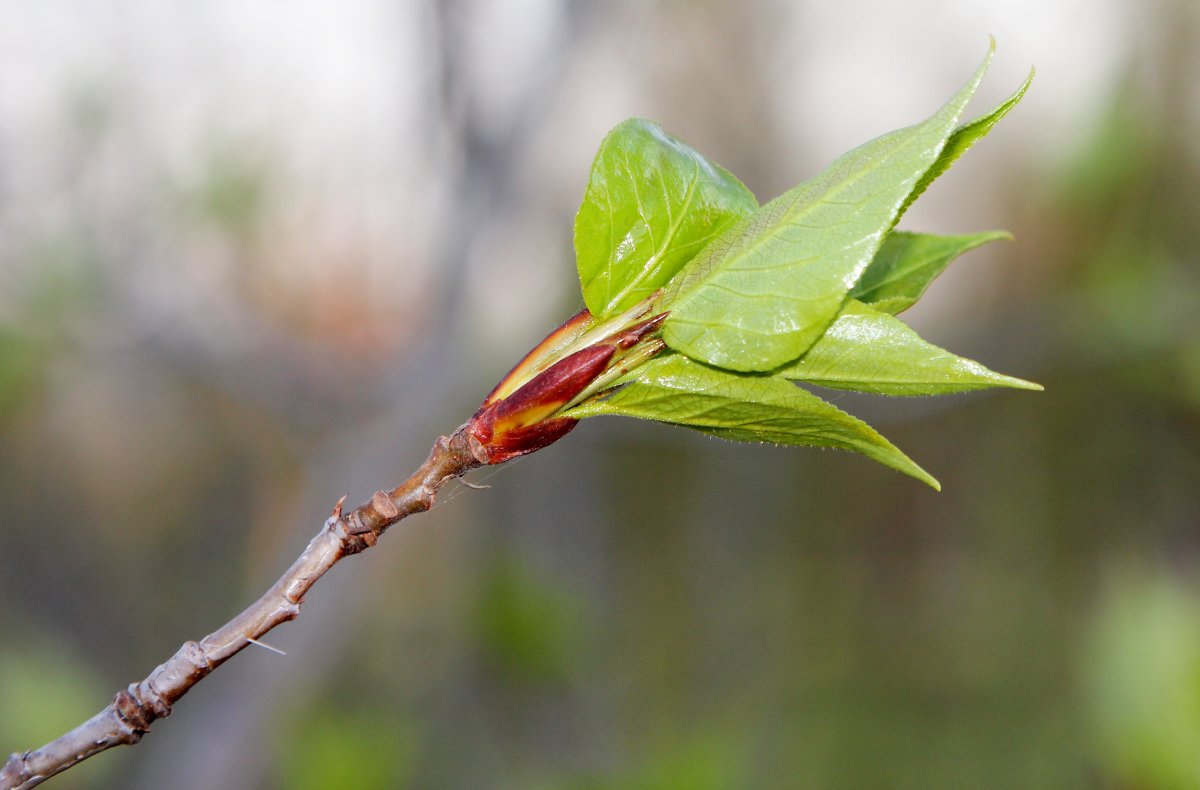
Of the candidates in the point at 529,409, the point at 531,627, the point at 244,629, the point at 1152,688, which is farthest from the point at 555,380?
the point at 531,627

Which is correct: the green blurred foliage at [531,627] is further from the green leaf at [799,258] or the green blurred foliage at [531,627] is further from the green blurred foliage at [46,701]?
the green leaf at [799,258]

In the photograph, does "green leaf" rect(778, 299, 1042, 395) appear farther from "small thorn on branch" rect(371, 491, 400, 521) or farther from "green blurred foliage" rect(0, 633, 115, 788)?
"green blurred foliage" rect(0, 633, 115, 788)

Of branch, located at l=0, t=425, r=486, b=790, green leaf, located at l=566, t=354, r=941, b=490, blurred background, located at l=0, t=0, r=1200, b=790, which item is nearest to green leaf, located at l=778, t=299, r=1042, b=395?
green leaf, located at l=566, t=354, r=941, b=490

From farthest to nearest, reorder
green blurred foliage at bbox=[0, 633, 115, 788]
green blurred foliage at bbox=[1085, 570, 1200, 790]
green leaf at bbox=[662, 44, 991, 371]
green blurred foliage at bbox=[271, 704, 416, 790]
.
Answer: green blurred foliage at bbox=[271, 704, 416, 790], green blurred foliage at bbox=[0, 633, 115, 788], green blurred foliage at bbox=[1085, 570, 1200, 790], green leaf at bbox=[662, 44, 991, 371]

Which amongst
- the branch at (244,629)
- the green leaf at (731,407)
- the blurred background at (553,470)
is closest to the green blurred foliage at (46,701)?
the blurred background at (553,470)

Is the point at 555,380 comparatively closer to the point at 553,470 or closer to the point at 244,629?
the point at 244,629
